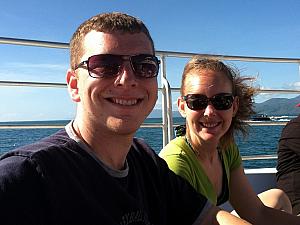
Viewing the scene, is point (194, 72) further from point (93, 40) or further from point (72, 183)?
point (72, 183)

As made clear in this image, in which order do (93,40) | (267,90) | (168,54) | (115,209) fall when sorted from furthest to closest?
(267,90) < (168,54) < (93,40) < (115,209)

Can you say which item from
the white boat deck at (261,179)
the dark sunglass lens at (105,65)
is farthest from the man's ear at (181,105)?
the white boat deck at (261,179)

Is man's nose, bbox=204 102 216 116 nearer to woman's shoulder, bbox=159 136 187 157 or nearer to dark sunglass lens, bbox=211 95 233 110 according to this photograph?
dark sunglass lens, bbox=211 95 233 110

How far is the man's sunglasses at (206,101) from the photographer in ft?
6.08

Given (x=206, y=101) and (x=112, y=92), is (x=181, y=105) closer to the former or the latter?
(x=206, y=101)

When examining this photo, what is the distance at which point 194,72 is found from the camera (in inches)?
74.7

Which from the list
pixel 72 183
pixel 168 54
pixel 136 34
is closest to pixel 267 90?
pixel 168 54

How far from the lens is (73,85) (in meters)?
1.18

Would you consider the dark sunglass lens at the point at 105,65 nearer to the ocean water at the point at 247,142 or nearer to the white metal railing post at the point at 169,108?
the ocean water at the point at 247,142

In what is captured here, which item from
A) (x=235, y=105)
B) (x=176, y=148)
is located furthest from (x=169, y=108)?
(x=176, y=148)

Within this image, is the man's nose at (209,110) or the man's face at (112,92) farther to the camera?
the man's nose at (209,110)

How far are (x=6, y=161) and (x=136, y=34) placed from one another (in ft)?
1.79

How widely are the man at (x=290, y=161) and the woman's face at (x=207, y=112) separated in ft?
2.73

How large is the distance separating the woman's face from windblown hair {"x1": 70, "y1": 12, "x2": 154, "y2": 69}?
69 centimetres
